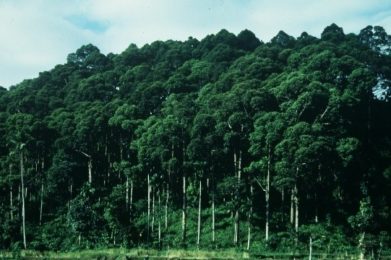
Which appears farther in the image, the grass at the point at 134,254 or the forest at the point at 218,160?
the forest at the point at 218,160

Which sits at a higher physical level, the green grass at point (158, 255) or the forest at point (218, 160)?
the forest at point (218, 160)

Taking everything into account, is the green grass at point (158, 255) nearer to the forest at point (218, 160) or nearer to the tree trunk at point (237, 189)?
the forest at point (218, 160)

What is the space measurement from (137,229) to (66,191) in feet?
51.0

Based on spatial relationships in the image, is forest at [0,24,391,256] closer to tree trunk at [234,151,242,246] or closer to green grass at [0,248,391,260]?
tree trunk at [234,151,242,246]

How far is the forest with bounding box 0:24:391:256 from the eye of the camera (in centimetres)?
4056

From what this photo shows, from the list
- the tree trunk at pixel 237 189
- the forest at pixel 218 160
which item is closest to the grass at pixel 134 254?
the forest at pixel 218 160

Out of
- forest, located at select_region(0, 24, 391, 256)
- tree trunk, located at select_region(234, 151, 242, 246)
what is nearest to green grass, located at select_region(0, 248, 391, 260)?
forest, located at select_region(0, 24, 391, 256)

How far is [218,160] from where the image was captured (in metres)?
45.3

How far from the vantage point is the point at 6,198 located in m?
54.2

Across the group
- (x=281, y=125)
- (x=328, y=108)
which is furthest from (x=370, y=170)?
(x=281, y=125)

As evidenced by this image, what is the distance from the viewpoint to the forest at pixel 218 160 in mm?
40562

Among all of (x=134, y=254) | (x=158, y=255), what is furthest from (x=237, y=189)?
(x=134, y=254)

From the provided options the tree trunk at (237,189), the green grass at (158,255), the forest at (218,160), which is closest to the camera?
the green grass at (158,255)

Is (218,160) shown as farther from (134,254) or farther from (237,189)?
(134,254)
